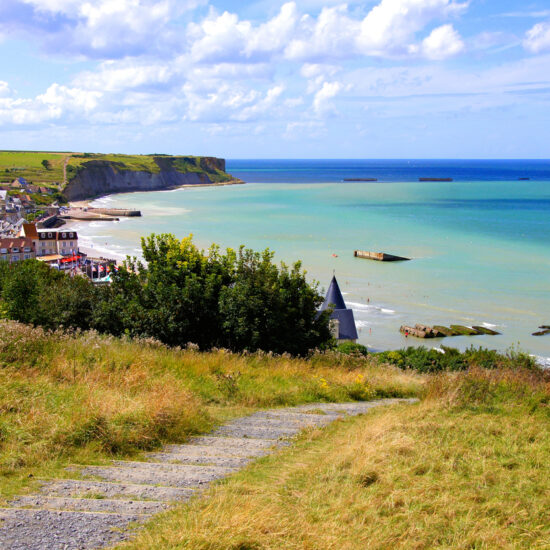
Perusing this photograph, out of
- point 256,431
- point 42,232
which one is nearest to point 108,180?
point 42,232

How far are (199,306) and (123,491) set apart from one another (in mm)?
11907

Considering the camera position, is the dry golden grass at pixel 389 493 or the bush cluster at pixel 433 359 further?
the bush cluster at pixel 433 359

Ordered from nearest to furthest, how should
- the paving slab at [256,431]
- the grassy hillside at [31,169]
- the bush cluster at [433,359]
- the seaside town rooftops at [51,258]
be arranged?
the paving slab at [256,431] < the bush cluster at [433,359] < the seaside town rooftops at [51,258] < the grassy hillside at [31,169]

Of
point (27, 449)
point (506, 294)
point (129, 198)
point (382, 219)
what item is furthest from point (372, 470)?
point (129, 198)

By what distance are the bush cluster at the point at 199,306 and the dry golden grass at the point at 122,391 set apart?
3.92 m

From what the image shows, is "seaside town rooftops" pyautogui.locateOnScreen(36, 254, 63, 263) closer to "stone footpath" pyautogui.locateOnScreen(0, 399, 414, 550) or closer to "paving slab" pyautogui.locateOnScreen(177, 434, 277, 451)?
"paving slab" pyautogui.locateOnScreen(177, 434, 277, 451)

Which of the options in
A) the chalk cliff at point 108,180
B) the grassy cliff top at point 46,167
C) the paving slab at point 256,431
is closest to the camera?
the paving slab at point 256,431

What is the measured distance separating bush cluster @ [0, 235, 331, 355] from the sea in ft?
50.4

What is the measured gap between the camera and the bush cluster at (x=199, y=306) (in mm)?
16375

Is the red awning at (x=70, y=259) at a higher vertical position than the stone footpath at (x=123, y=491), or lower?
lower

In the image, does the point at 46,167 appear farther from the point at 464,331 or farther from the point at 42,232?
the point at 464,331

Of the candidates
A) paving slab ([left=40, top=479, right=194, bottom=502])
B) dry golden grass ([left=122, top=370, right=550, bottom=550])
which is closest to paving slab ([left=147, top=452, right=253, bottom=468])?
dry golden grass ([left=122, top=370, right=550, bottom=550])

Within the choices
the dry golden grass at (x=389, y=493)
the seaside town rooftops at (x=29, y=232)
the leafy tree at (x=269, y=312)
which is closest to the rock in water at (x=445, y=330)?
the leafy tree at (x=269, y=312)

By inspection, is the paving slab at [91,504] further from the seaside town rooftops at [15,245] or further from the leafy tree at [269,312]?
the seaside town rooftops at [15,245]
